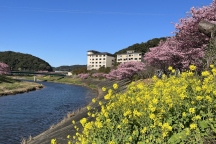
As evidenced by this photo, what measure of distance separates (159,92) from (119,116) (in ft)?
3.72

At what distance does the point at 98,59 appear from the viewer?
172 metres

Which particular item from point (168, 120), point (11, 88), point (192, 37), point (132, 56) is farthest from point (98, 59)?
point (168, 120)

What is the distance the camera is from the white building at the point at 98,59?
16812 cm

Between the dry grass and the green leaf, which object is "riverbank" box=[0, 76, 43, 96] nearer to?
Result: the dry grass

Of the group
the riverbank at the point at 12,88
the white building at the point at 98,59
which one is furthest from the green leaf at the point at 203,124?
the white building at the point at 98,59

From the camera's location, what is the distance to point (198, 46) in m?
20.5

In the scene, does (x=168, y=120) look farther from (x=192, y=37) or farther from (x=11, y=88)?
(x=11, y=88)

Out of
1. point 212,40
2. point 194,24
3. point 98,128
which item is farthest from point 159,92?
point 194,24

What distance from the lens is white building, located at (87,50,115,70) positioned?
168125 millimetres

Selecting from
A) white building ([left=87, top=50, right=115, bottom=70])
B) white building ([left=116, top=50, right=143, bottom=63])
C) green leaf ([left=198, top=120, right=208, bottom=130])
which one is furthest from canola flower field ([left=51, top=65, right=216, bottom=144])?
white building ([left=87, top=50, right=115, bottom=70])

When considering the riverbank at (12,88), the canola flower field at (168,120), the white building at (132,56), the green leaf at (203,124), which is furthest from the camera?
the white building at (132,56)

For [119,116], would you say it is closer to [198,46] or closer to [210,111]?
[210,111]

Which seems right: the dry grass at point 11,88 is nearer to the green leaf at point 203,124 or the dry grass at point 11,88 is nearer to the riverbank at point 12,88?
the riverbank at point 12,88

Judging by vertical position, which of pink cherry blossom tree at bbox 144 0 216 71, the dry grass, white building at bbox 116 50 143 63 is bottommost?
the dry grass
